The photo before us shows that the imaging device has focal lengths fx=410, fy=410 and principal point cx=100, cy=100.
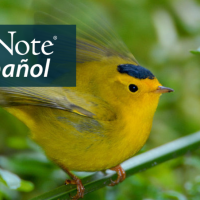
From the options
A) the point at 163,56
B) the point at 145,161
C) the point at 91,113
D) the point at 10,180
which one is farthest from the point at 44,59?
the point at 163,56

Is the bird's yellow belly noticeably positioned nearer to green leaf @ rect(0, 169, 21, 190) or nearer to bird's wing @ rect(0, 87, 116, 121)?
bird's wing @ rect(0, 87, 116, 121)

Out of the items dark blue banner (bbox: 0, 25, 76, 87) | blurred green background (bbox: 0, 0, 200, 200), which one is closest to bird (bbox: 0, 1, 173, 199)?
dark blue banner (bbox: 0, 25, 76, 87)

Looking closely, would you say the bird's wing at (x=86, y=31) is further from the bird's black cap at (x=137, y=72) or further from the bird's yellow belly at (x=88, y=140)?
the bird's yellow belly at (x=88, y=140)

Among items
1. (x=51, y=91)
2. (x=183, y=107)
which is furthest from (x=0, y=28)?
(x=183, y=107)

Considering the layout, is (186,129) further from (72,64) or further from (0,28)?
(0,28)

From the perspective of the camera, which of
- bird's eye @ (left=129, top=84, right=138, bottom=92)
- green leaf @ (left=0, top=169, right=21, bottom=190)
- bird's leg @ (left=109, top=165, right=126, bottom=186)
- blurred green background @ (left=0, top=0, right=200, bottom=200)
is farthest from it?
blurred green background @ (left=0, top=0, right=200, bottom=200)

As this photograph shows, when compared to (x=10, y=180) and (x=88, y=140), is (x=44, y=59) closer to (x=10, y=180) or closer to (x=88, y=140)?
(x=88, y=140)

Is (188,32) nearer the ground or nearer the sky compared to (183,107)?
nearer the sky
